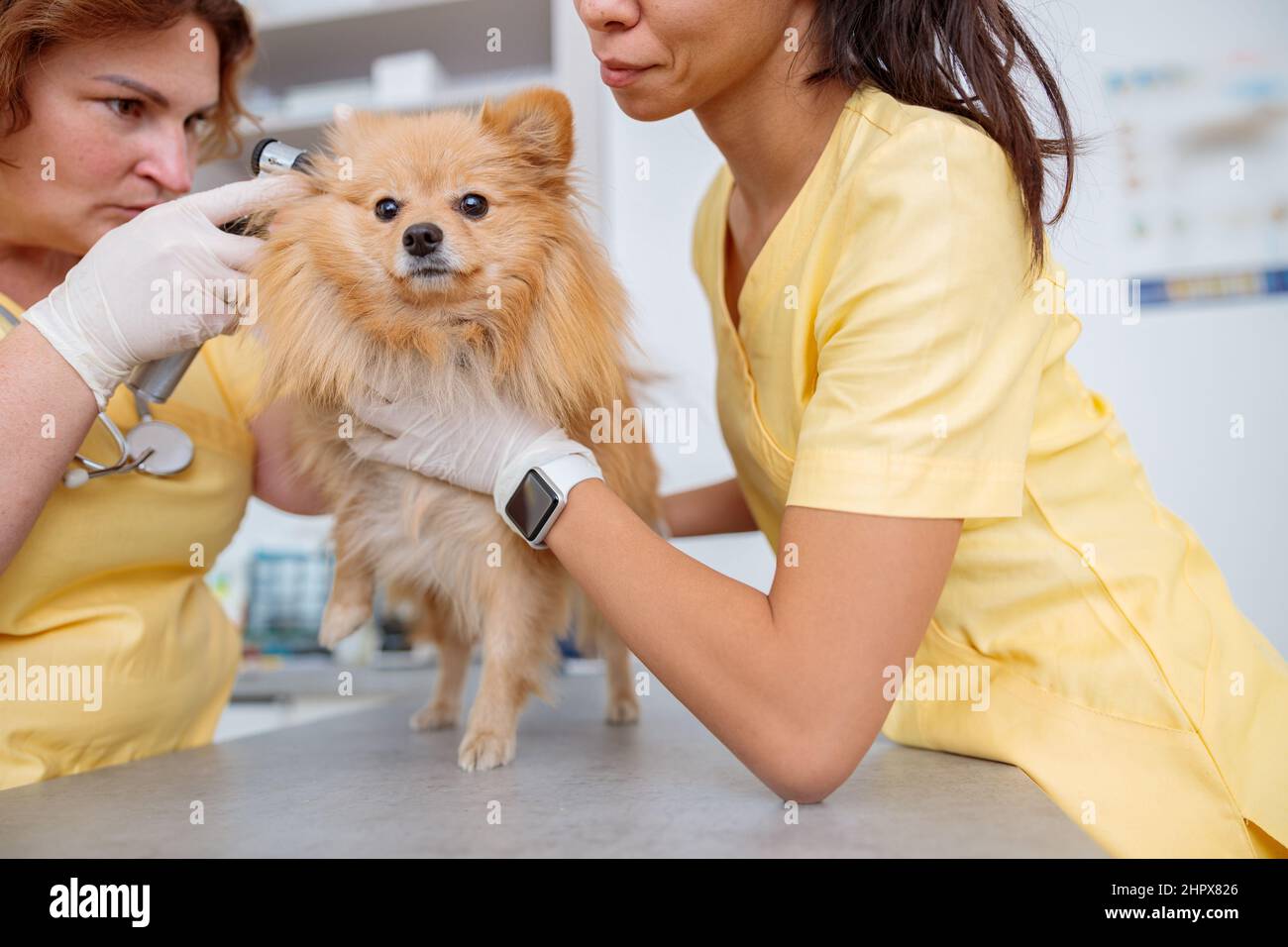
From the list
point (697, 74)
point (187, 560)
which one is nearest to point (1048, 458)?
point (697, 74)

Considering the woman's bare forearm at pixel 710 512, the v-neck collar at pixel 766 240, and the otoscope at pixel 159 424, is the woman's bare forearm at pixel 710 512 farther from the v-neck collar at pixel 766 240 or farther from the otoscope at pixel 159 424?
the otoscope at pixel 159 424

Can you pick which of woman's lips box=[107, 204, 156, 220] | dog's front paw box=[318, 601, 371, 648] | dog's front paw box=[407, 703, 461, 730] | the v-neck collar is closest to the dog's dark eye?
→ the v-neck collar

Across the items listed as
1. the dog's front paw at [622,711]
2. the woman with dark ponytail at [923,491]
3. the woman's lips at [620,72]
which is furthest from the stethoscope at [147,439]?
the dog's front paw at [622,711]

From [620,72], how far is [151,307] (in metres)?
0.66

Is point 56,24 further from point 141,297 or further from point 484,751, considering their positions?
point 484,751

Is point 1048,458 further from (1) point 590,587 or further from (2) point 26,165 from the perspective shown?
(2) point 26,165

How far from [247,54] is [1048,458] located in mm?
1458

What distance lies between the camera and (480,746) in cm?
126

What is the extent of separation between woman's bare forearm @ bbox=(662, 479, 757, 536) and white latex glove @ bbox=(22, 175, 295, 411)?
866 mm

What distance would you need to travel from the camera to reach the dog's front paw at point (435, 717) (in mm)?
1656

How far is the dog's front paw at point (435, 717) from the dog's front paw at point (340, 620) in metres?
0.28

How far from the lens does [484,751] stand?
49.4 inches
